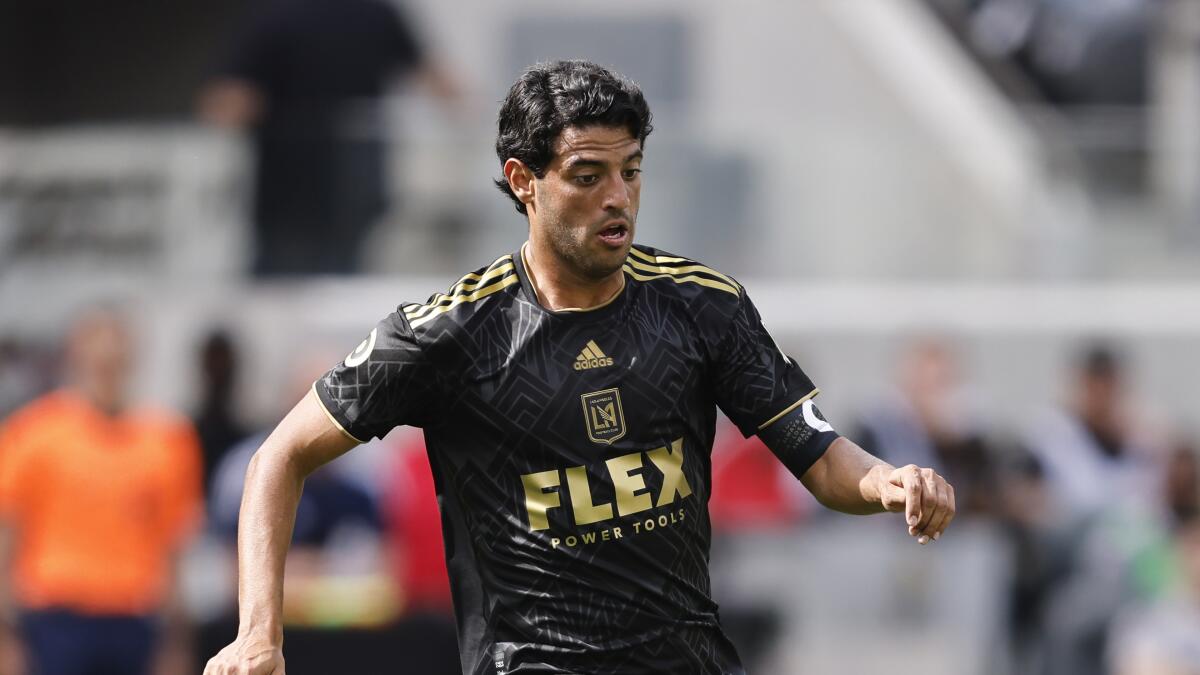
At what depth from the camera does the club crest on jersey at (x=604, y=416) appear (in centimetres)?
447

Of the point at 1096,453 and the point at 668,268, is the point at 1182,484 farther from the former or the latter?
the point at 668,268

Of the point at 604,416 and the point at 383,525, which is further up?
the point at 604,416

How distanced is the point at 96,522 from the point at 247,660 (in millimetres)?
5520

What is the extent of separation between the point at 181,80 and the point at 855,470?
50.1 ft

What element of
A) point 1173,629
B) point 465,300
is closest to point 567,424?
point 465,300

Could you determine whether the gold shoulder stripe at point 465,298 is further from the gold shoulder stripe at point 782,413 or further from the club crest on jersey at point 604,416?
the gold shoulder stripe at point 782,413

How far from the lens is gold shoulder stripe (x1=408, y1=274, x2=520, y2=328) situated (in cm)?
448

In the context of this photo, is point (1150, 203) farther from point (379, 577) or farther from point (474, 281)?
point (474, 281)

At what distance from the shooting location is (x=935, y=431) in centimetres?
1003

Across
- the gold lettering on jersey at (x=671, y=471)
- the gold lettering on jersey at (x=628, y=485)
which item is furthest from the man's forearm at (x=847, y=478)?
the gold lettering on jersey at (x=628, y=485)

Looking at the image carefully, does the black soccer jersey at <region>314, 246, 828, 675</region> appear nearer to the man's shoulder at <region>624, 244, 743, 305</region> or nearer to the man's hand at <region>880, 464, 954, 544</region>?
the man's shoulder at <region>624, 244, 743, 305</region>

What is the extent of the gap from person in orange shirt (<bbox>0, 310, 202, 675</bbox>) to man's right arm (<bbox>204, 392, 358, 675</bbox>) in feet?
17.1

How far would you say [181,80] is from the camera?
61.5 feet

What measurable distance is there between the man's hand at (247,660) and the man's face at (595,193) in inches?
45.1
